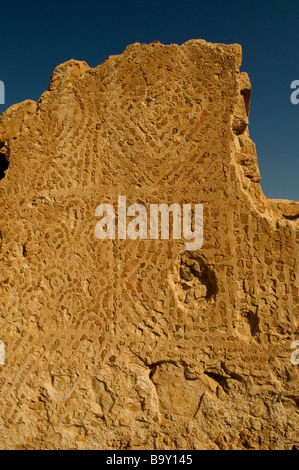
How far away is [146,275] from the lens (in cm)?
361

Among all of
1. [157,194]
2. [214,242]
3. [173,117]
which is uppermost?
[173,117]

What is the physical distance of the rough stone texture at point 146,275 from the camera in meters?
3.33

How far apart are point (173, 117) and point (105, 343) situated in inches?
92.9

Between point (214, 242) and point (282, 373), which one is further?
point (214, 242)

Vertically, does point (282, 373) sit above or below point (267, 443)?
above

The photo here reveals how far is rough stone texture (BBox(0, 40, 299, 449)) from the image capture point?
3334mm

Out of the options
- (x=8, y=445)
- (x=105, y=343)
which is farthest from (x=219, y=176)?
(x=8, y=445)

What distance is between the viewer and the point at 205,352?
3387 millimetres

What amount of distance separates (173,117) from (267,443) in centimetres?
317
